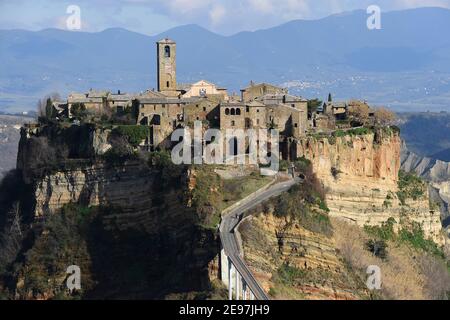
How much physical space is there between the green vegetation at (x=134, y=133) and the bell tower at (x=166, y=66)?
841cm

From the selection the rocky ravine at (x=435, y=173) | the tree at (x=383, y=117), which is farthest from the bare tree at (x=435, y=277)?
the rocky ravine at (x=435, y=173)

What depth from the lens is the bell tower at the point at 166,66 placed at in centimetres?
6725

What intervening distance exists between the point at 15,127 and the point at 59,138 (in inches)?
3674

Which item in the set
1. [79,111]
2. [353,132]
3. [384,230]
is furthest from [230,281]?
[79,111]

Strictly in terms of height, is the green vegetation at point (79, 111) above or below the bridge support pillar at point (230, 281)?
above

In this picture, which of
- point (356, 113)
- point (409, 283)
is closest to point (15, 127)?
point (356, 113)

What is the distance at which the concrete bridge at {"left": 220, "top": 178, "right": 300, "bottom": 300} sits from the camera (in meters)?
45.3

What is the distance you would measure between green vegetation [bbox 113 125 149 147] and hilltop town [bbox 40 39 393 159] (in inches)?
7.4

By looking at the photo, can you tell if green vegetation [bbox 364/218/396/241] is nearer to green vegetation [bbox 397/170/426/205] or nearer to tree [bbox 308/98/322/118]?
green vegetation [bbox 397/170/426/205]

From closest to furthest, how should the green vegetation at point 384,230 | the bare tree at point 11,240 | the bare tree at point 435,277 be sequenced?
1. the bare tree at point 435,277
2. the bare tree at point 11,240
3. the green vegetation at point 384,230

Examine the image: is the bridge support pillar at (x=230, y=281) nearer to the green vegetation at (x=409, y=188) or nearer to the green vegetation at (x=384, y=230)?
the green vegetation at (x=384, y=230)

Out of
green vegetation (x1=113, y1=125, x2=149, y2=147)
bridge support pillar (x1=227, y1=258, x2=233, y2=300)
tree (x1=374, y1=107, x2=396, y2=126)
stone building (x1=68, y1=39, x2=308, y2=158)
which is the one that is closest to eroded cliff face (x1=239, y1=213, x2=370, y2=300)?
bridge support pillar (x1=227, y1=258, x2=233, y2=300)

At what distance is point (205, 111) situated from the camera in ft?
197

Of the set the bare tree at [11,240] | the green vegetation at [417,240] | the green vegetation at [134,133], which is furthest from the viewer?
the green vegetation at [417,240]
